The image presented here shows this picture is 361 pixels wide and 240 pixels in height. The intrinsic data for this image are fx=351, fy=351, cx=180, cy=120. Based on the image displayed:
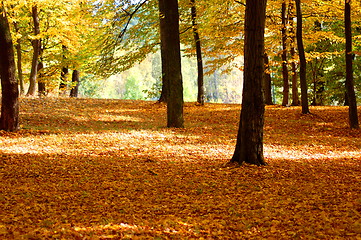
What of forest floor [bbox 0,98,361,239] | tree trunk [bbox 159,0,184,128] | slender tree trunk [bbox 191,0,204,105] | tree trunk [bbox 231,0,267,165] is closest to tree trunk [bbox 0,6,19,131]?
forest floor [bbox 0,98,361,239]

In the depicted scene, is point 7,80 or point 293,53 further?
point 293,53

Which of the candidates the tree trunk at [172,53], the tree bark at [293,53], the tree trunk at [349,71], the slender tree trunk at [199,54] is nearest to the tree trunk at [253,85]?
the tree trunk at [172,53]

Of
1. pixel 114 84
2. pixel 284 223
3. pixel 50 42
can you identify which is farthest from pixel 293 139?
pixel 114 84

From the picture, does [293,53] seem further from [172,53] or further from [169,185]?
[169,185]

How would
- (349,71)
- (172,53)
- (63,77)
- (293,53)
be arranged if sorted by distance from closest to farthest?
1. (172,53)
2. (349,71)
3. (293,53)
4. (63,77)

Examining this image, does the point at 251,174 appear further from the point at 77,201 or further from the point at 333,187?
the point at 77,201

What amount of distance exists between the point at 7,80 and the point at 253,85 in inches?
289

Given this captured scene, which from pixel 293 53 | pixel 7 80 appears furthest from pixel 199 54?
pixel 7 80

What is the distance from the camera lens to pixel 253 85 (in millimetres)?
7230

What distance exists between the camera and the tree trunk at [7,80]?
1027 centimetres

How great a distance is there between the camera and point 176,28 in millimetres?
12391

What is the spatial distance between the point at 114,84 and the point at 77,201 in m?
75.8

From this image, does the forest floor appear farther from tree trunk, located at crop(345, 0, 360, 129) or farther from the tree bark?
the tree bark

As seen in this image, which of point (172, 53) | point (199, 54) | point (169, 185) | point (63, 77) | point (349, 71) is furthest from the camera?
point (63, 77)
